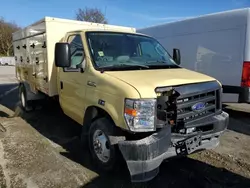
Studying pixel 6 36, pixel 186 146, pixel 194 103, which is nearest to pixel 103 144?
pixel 186 146

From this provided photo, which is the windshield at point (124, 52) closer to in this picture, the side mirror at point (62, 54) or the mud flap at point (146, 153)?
the side mirror at point (62, 54)

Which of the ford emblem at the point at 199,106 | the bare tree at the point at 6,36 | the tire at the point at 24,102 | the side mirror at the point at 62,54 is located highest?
the bare tree at the point at 6,36

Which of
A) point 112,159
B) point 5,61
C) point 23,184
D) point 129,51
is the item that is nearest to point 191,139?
point 112,159

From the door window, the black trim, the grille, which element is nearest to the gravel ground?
the black trim

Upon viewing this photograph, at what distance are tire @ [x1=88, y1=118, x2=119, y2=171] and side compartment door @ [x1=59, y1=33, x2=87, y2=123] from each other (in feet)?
1.93

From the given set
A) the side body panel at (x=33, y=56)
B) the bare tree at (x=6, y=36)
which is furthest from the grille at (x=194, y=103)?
the bare tree at (x=6, y=36)

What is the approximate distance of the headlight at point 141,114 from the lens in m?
3.16

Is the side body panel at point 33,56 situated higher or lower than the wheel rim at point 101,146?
higher

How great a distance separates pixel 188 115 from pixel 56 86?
313cm

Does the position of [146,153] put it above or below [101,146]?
above

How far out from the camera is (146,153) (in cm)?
316

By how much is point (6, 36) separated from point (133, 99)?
59518 millimetres

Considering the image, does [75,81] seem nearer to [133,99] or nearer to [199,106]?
[133,99]

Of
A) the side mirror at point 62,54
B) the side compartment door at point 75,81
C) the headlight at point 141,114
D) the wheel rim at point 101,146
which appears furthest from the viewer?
the side compartment door at point 75,81
